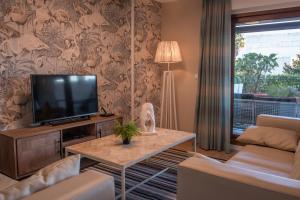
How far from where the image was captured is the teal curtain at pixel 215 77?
12.8 ft

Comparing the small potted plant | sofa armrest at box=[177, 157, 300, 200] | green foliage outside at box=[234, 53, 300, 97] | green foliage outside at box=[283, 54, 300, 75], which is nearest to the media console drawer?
the small potted plant

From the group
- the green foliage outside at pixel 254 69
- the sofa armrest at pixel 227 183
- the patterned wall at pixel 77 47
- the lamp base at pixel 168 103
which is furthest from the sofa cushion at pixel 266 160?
the patterned wall at pixel 77 47

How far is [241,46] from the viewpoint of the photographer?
4.10 m

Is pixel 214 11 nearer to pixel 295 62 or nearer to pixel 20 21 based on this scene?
pixel 295 62

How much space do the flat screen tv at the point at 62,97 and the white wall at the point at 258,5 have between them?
7.88 ft

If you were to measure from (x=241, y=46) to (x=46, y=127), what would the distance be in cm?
316

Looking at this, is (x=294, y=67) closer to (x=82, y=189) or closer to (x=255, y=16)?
(x=255, y=16)

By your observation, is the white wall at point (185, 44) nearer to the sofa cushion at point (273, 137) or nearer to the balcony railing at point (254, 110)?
the balcony railing at point (254, 110)

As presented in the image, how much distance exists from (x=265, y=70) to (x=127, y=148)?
262 centimetres

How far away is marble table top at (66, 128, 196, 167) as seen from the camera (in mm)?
2254

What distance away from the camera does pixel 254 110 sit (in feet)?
13.4

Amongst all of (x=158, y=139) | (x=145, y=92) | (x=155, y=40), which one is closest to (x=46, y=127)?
(x=158, y=139)

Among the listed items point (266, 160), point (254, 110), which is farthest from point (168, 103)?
point (266, 160)

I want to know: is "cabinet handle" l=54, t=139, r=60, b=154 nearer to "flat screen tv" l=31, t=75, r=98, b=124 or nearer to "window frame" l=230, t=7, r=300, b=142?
"flat screen tv" l=31, t=75, r=98, b=124
